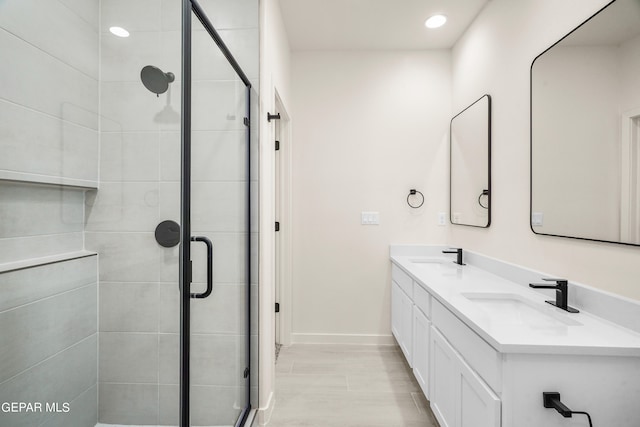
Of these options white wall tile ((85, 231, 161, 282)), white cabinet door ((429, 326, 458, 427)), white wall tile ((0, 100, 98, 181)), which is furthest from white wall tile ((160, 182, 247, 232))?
white cabinet door ((429, 326, 458, 427))

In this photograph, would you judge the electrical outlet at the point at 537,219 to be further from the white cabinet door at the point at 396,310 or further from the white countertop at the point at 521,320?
the white cabinet door at the point at 396,310

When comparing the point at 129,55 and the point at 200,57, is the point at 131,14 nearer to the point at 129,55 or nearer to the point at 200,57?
the point at 129,55

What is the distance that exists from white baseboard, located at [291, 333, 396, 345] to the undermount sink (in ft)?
4.81

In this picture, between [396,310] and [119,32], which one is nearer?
[119,32]

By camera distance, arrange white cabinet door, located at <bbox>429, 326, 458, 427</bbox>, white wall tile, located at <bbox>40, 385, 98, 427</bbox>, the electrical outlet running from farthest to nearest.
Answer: the electrical outlet < white cabinet door, located at <bbox>429, 326, 458, 427</bbox> < white wall tile, located at <bbox>40, 385, 98, 427</bbox>

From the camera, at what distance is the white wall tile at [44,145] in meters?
0.77

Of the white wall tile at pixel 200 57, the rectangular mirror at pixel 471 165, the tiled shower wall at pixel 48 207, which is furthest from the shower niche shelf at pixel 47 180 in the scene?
the rectangular mirror at pixel 471 165

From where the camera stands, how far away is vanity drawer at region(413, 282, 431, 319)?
6.09 feet

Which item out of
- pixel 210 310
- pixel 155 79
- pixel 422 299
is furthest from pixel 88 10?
pixel 422 299

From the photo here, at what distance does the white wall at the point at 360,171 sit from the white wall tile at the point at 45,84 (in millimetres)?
2070

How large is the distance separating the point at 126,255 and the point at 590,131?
1.95 meters

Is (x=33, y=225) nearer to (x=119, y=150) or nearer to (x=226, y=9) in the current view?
(x=119, y=150)

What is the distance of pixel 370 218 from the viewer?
→ 298cm

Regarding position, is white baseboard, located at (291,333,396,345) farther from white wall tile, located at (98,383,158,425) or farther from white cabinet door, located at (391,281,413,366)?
white wall tile, located at (98,383,158,425)
